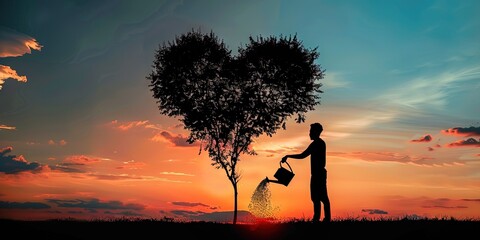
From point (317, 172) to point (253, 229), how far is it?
5.48 m

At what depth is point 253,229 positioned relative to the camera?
23594 millimetres

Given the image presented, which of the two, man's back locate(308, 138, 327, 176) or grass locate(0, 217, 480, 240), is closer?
grass locate(0, 217, 480, 240)

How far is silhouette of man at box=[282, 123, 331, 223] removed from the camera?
19.7 metres

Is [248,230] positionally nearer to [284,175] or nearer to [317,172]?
[284,175]

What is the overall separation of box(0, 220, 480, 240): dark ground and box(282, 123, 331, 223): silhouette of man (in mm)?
750

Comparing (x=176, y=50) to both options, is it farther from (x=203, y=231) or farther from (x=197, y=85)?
(x=203, y=231)

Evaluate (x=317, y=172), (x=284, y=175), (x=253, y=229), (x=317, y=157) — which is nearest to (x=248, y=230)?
(x=253, y=229)

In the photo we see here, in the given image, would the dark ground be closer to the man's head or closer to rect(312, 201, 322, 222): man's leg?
rect(312, 201, 322, 222): man's leg

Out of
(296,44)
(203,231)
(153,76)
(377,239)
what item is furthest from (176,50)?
(377,239)

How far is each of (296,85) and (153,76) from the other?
10.8 metres

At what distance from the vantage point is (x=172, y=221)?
29062mm

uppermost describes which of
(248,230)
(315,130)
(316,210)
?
(315,130)

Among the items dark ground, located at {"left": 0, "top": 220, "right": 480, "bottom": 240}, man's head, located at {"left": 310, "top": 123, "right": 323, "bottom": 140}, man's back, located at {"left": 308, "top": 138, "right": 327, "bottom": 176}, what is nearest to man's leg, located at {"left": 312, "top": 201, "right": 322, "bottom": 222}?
dark ground, located at {"left": 0, "top": 220, "right": 480, "bottom": 240}

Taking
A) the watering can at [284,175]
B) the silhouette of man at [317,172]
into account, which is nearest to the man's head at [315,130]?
the silhouette of man at [317,172]
